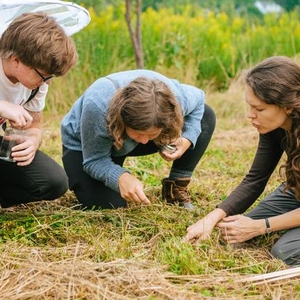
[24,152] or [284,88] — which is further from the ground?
[284,88]

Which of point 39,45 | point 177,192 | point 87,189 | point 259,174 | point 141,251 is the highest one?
point 39,45

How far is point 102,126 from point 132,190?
390 millimetres

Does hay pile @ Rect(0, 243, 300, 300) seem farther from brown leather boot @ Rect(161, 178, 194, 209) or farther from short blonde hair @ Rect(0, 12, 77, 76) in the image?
brown leather boot @ Rect(161, 178, 194, 209)

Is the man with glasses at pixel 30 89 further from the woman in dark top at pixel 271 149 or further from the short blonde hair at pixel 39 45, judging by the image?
the woman in dark top at pixel 271 149

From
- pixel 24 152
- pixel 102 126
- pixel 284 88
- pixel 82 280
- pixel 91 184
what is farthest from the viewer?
pixel 91 184

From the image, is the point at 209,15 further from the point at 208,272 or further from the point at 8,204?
the point at 208,272

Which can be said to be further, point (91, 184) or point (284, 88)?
point (91, 184)

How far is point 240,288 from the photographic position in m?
2.68

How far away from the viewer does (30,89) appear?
134 inches

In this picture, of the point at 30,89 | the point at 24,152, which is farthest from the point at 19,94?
the point at 24,152

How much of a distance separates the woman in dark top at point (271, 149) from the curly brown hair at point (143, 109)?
1.25 ft

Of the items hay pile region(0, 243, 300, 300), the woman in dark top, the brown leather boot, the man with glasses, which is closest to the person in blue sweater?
the brown leather boot

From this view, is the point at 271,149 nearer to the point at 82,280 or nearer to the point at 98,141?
the point at 98,141

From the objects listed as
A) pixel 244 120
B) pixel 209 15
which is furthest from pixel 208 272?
pixel 209 15
